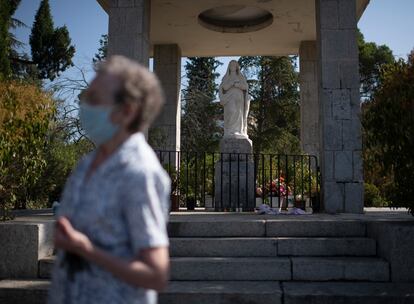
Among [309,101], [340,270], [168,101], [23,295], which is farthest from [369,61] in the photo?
[23,295]

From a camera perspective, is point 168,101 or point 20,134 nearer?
point 20,134

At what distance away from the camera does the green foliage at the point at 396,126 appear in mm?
4586

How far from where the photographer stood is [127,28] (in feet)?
27.0

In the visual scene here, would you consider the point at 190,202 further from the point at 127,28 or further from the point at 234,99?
the point at 127,28

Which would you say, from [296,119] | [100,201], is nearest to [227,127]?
[100,201]

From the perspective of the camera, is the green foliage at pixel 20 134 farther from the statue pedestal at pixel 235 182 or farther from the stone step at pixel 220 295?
the statue pedestal at pixel 235 182

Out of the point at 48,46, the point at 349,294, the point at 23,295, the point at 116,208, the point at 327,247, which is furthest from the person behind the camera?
the point at 48,46

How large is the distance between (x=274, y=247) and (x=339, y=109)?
147 inches

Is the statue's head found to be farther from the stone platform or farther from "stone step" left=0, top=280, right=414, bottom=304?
"stone step" left=0, top=280, right=414, bottom=304

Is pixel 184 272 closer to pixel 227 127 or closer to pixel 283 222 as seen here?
pixel 283 222

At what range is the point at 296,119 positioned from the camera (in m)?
28.8

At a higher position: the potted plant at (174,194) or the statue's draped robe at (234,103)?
the statue's draped robe at (234,103)

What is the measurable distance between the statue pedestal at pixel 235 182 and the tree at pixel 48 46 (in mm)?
19377

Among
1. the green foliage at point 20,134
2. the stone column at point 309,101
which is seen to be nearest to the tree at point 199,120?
the stone column at point 309,101
